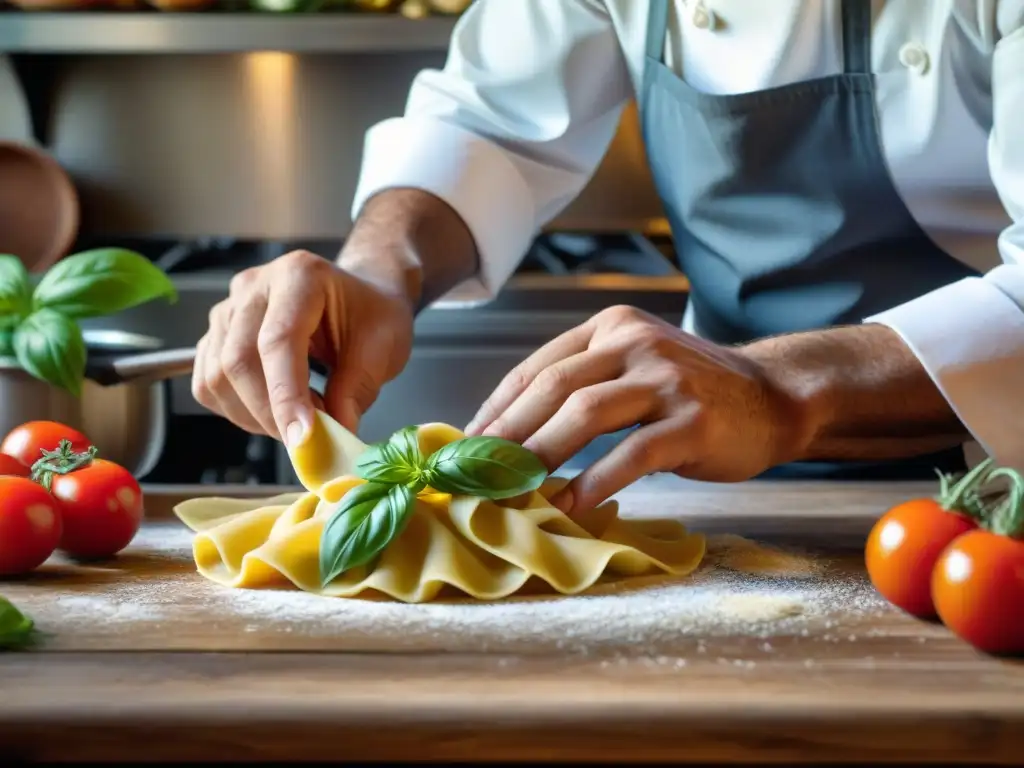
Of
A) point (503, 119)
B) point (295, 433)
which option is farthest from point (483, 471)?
point (503, 119)

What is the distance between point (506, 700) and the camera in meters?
0.61

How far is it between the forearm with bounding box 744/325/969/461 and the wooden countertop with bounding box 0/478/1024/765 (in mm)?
291

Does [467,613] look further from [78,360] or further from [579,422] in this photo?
[78,360]

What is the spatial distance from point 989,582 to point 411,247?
0.78 meters

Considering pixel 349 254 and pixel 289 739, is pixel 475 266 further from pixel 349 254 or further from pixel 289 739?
pixel 289 739

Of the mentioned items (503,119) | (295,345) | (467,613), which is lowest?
(467,613)

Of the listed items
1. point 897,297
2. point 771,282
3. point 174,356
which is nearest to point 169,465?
point 174,356

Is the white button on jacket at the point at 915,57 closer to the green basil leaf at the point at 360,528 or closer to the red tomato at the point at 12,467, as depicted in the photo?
the green basil leaf at the point at 360,528

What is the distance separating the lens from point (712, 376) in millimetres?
937

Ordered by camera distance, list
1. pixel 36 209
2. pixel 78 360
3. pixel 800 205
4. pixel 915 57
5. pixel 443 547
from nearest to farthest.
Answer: pixel 443 547, pixel 78 360, pixel 915 57, pixel 800 205, pixel 36 209

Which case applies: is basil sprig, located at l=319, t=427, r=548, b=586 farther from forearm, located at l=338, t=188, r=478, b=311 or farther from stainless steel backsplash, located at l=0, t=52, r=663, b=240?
stainless steel backsplash, located at l=0, t=52, r=663, b=240

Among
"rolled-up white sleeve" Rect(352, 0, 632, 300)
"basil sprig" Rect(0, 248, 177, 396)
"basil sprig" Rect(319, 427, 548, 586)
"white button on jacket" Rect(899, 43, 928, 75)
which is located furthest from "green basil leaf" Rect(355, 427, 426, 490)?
"white button on jacket" Rect(899, 43, 928, 75)

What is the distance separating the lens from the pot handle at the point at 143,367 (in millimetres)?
1063

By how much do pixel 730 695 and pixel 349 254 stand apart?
792 millimetres
